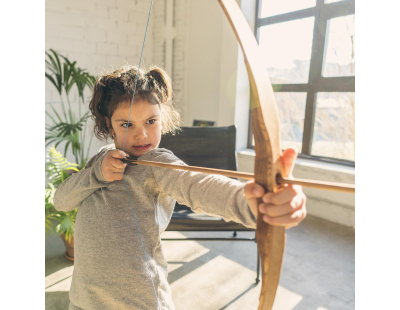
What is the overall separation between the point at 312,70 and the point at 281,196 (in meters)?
0.24

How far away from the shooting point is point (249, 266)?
1467 millimetres

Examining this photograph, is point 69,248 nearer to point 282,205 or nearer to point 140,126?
point 140,126

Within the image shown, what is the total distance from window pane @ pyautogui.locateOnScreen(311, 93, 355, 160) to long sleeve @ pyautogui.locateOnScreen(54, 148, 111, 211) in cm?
46

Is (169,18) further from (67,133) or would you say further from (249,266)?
(67,133)

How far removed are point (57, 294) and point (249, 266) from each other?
1011mm

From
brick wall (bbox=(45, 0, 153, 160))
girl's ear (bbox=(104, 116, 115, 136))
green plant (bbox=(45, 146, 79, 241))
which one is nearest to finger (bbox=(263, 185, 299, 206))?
girl's ear (bbox=(104, 116, 115, 136))

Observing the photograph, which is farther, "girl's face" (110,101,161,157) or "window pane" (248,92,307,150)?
"girl's face" (110,101,161,157)

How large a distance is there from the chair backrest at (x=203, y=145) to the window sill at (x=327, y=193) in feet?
0.41

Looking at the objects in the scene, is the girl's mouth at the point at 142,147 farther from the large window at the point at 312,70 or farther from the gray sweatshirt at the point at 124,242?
the large window at the point at 312,70

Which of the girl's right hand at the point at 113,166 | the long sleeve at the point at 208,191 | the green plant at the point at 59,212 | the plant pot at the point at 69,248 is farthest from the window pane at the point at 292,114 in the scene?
the plant pot at the point at 69,248

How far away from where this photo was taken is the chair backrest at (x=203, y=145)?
65 cm

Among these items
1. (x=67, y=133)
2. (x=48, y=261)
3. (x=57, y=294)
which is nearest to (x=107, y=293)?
(x=57, y=294)

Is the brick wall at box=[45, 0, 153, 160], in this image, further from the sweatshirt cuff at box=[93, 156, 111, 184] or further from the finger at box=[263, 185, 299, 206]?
the finger at box=[263, 185, 299, 206]

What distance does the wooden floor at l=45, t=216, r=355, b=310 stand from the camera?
2.48ft
